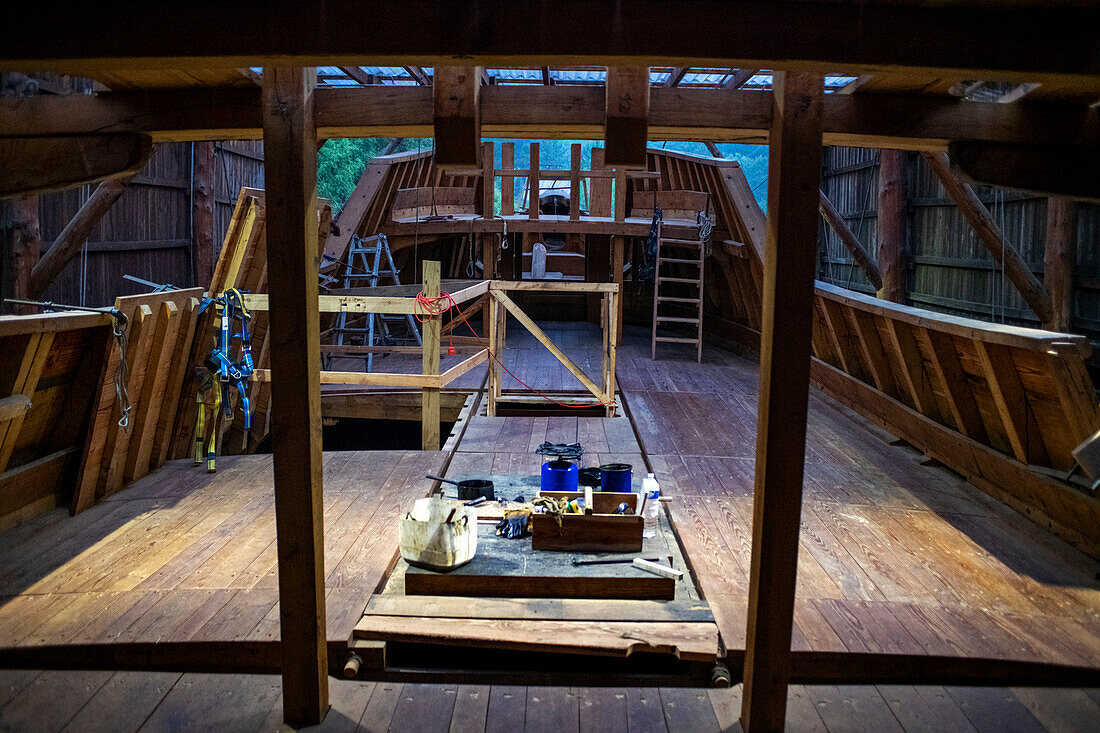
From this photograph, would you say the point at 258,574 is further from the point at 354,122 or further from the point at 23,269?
the point at 23,269

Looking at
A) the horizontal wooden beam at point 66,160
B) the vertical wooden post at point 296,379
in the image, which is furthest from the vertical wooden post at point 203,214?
the vertical wooden post at point 296,379

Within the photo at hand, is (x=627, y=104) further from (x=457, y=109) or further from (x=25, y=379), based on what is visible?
(x=25, y=379)

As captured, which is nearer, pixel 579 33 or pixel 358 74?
pixel 579 33

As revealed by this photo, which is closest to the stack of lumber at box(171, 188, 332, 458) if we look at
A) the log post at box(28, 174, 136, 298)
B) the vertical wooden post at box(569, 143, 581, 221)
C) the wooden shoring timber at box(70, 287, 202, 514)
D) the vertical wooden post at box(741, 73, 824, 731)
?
the wooden shoring timber at box(70, 287, 202, 514)

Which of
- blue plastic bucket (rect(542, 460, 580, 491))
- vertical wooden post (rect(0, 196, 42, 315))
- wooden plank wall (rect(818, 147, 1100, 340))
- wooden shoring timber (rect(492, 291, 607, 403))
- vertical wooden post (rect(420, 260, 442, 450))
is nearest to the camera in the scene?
blue plastic bucket (rect(542, 460, 580, 491))

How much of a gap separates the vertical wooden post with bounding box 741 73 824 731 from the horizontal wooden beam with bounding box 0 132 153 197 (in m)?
2.35

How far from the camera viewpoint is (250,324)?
758 cm

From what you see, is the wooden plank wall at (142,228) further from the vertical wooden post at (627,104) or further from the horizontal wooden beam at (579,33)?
the vertical wooden post at (627,104)

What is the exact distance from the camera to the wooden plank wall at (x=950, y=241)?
8055mm

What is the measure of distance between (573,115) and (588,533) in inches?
78.9

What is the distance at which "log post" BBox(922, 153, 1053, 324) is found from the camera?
736 centimetres

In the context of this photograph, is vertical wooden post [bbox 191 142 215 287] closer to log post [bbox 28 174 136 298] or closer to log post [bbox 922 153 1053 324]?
log post [bbox 28 174 136 298]

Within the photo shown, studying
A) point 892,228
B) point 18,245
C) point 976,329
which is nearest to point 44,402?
point 18,245

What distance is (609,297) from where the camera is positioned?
768 centimetres
